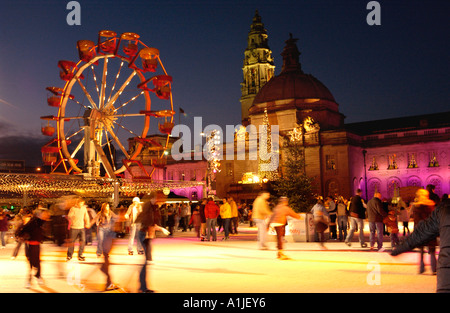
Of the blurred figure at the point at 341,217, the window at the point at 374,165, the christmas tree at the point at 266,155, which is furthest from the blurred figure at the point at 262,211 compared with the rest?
the window at the point at 374,165

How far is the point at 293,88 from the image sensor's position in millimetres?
69250

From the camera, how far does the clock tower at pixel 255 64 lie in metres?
80.7

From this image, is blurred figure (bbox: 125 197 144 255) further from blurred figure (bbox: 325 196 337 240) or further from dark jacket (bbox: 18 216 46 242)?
blurred figure (bbox: 325 196 337 240)

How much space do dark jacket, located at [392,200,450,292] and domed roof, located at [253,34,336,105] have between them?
213 ft

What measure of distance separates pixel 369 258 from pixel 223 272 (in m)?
4.34

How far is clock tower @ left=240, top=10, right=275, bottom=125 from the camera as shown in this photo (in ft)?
265

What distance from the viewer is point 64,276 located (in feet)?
32.4

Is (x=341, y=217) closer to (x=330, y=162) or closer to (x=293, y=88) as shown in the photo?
(x=330, y=162)

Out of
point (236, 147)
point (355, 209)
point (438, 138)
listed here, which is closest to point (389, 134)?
point (438, 138)

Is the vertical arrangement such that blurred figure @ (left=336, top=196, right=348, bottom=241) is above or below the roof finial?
below

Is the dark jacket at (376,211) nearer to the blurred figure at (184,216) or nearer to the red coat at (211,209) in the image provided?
the red coat at (211,209)

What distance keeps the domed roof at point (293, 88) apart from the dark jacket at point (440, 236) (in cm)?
6496

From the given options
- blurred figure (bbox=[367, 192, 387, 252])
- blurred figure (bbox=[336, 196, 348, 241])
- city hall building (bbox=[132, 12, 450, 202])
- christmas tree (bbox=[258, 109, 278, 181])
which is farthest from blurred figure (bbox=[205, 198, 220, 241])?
christmas tree (bbox=[258, 109, 278, 181])

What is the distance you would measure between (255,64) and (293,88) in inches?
526
